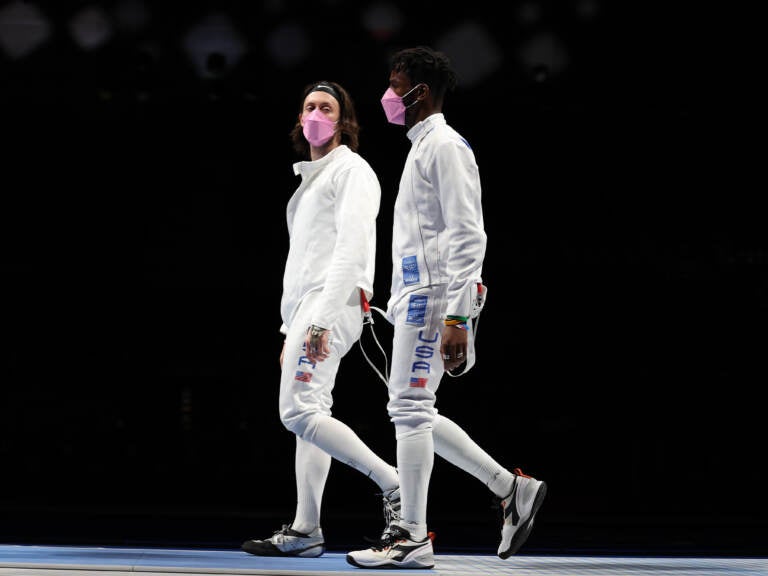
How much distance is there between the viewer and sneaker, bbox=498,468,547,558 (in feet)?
8.23

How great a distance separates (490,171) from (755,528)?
315 cm

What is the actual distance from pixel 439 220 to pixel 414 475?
2.16 ft

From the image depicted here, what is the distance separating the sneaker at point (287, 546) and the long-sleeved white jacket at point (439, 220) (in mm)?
687

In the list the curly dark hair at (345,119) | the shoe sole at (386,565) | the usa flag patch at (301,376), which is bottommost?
the shoe sole at (386,565)

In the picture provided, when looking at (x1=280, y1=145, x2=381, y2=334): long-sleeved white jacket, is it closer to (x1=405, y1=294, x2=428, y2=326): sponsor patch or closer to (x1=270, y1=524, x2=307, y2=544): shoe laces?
(x1=405, y1=294, x2=428, y2=326): sponsor patch

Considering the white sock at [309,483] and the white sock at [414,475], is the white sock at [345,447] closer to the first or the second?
the white sock at [309,483]

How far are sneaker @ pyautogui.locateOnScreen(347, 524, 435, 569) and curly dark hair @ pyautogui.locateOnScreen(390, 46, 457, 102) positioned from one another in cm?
116

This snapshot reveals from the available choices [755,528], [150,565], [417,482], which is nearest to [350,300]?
[417,482]

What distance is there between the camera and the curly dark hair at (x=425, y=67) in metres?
2.55

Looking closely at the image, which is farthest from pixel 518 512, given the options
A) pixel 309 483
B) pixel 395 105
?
pixel 395 105

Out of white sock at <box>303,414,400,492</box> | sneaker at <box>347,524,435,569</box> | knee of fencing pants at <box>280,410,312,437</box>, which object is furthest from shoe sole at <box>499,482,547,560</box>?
knee of fencing pants at <box>280,410,312,437</box>

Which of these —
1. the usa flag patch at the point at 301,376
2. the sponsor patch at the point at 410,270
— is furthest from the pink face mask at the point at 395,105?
the usa flag patch at the point at 301,376

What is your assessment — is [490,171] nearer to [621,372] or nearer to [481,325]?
[481,325]

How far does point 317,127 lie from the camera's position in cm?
282
